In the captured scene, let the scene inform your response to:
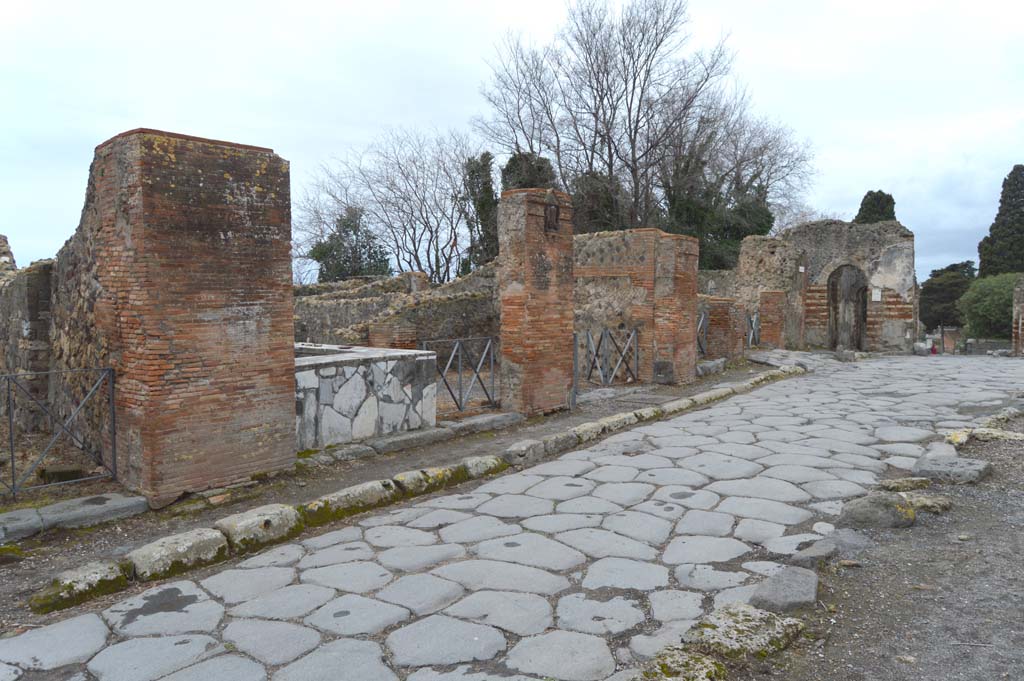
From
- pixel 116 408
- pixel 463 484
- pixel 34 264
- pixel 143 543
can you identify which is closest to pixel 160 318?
pixel 116 408

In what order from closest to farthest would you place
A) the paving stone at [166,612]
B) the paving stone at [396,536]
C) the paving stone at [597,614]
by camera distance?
the paving stone at [597,614], the paving stone at [166,612], the paving stone at [396,536]

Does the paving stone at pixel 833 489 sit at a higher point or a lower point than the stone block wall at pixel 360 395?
lower

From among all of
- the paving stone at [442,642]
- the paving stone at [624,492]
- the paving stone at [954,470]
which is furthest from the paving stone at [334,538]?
the paving stone at [954,470]

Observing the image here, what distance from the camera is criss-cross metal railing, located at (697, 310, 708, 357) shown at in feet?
40.9

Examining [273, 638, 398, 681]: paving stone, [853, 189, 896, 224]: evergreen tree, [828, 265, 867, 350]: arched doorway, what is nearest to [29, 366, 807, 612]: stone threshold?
[273, 638, 398, 681]: paving stone

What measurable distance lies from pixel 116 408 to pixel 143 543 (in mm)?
1123

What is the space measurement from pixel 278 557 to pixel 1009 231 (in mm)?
35545

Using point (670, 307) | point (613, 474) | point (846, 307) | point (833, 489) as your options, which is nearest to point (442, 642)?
point (613, 474)

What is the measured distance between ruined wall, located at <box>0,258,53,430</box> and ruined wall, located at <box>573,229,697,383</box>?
21.0ft

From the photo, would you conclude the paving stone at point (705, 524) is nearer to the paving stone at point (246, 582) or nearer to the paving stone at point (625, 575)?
the paving stone at point (625, 575)

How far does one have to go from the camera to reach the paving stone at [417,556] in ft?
11.3

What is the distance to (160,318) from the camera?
4320mm

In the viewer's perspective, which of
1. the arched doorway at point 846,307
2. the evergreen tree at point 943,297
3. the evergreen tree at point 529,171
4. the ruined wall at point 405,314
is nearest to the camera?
the ruined wall at point 405,314

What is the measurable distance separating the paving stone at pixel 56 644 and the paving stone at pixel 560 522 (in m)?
2.13
